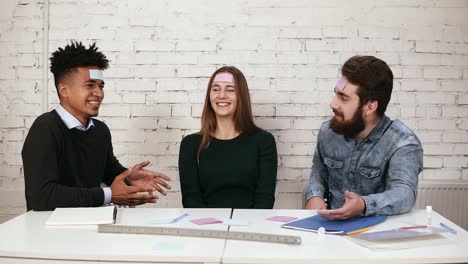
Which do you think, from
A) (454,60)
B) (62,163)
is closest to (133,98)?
(62,163)

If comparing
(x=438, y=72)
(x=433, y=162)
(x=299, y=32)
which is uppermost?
(x=299, y=32)

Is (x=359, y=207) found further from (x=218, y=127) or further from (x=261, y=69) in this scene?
(x=261, y=69)

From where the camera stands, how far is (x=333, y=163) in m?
2.50

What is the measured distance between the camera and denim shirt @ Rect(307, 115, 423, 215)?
2045mm

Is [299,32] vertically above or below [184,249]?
above

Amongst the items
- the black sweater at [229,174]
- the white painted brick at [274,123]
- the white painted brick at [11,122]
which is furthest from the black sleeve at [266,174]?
the white painted brick at [11,122]

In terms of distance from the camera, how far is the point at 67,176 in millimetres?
2371

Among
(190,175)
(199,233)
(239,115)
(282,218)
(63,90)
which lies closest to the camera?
(199,233)

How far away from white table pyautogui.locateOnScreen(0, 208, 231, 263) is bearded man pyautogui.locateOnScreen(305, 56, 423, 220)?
87 centimetres

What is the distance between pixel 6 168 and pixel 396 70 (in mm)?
2604

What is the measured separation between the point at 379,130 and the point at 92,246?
1457 mm

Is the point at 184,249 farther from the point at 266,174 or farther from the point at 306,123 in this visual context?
the point at 306,123

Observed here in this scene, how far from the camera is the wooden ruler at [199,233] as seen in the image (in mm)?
1594

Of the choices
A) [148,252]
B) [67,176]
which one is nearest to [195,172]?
[67,176]
